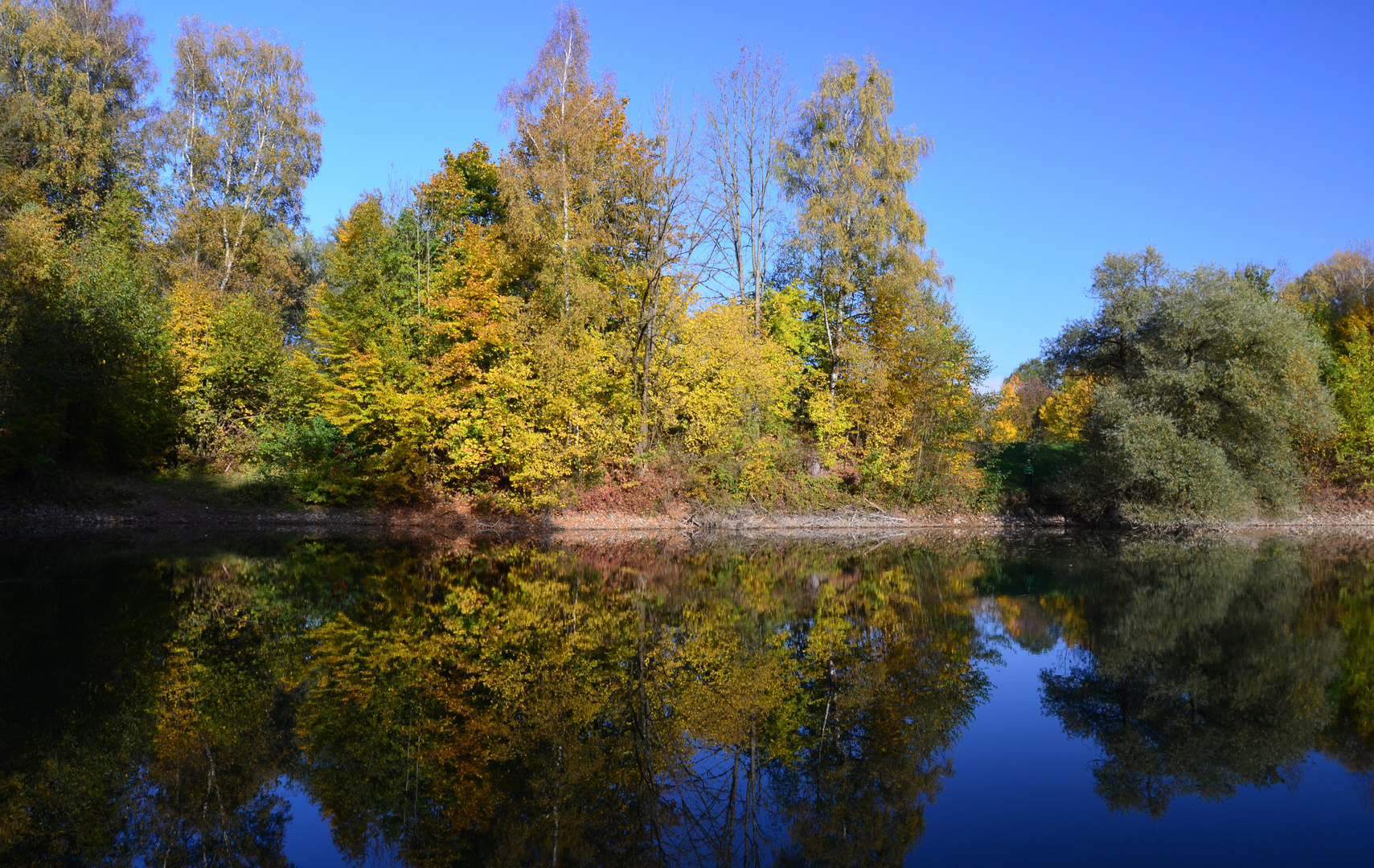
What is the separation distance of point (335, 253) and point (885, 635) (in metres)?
28.8

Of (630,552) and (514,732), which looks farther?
(630,552)

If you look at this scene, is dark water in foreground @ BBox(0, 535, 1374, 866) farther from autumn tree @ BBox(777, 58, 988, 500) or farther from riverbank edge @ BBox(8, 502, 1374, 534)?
autumn tree @ BBox(777, 58, 988, 500)

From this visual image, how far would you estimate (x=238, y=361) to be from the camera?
30.0 m

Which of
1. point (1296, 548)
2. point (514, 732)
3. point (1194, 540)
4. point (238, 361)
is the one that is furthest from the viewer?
point (238, 361)

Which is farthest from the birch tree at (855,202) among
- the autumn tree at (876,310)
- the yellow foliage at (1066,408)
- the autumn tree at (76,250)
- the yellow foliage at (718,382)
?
the autumn tree at (76,250)

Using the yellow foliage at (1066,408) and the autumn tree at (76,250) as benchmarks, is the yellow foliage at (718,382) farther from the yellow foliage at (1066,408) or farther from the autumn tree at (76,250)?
the yellow foliage at (1066,408)

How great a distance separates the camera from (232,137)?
36344mm

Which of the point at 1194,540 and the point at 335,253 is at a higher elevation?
the point at 335,253

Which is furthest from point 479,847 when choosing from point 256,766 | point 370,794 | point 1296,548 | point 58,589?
point 1296,548

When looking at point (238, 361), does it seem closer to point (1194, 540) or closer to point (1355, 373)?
point (1194, 540)

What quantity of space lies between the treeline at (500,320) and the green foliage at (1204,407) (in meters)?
5.23

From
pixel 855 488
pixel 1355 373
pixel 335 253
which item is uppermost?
pixel 335 253

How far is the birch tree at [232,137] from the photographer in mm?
35312

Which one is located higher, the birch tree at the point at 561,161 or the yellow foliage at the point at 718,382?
the birch tree at the point at 561,161
